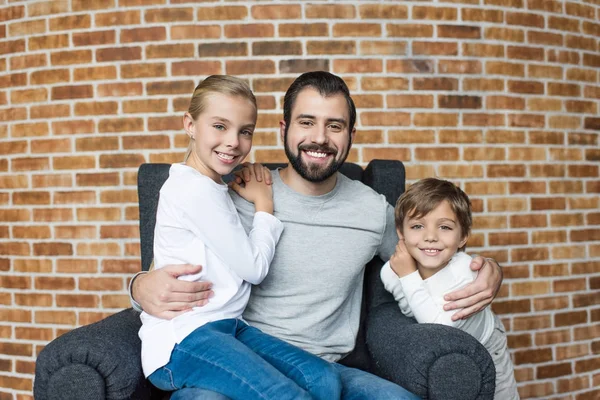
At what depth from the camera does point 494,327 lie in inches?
67.4

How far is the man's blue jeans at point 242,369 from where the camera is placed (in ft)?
3.98

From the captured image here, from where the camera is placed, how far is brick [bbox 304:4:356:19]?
2359mm

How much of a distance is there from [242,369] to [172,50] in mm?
1644

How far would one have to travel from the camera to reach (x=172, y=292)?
4.55ft

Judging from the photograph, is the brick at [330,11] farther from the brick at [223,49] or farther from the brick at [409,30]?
the brick at [223,49]

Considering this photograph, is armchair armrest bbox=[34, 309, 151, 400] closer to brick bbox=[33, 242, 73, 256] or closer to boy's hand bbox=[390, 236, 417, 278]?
boy's hand bbox=[390, 236, 417, 278]

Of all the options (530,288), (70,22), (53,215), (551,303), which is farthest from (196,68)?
(551,303)

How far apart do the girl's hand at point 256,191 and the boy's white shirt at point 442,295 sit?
50 centimetres

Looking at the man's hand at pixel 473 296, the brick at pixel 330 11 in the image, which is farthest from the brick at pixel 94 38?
the man's hand at pixel 473 296

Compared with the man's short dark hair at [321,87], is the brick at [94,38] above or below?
above

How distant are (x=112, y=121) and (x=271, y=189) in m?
1.08

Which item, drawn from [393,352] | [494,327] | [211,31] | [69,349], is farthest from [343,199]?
[211,31]

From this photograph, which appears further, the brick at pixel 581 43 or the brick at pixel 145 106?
the brick at pixel 581 43

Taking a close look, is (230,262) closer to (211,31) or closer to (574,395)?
(211,31)
